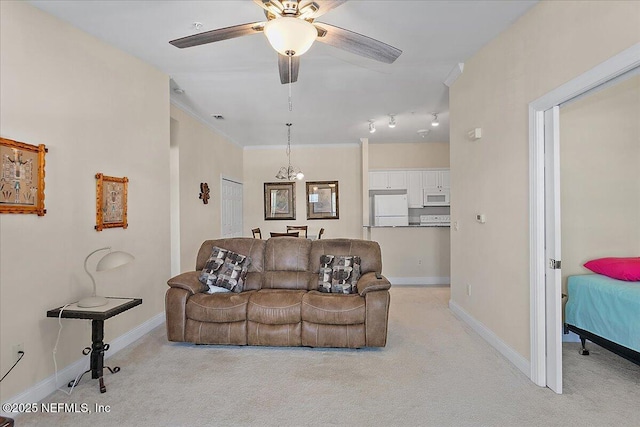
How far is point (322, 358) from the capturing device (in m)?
3.22

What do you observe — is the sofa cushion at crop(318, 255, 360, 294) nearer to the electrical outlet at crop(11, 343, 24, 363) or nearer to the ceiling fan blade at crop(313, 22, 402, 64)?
the ceiling fan blade at crop(313, 22, 402, 64)

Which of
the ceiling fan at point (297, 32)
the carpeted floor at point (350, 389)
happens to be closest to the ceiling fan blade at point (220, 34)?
the ceiling fan at point (297, 32)

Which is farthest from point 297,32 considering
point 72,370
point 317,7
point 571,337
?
point 571,337

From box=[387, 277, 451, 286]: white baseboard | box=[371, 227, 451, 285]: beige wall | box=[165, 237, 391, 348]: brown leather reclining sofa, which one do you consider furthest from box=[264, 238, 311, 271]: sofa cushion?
box=[387, 277, 451, 286]: white baseboard

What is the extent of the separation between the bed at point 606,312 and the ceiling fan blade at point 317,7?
2999 millimetres

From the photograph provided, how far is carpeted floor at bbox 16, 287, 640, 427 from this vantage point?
2262 mm

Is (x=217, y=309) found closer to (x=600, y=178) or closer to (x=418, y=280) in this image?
(x=600, y=178)

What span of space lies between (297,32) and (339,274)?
2.38 meters

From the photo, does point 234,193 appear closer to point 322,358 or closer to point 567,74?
point 322,358

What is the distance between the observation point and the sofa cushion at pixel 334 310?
3332mm

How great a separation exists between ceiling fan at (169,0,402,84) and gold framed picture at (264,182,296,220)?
5.35 metres

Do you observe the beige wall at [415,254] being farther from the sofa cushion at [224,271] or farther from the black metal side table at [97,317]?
the black metal side table at [97,317]

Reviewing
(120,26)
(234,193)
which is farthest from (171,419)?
(234,193)

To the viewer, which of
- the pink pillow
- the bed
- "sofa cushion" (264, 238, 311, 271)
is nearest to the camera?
the bed
